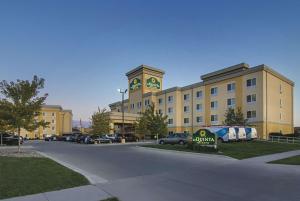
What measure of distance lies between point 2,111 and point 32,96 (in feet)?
8.02

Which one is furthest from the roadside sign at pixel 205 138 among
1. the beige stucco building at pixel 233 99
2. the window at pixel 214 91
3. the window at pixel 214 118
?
the window at pixel 214 91

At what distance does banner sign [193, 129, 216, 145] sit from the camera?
23.2 meters

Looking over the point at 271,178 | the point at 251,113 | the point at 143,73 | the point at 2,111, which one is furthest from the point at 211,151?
the point at 143,73

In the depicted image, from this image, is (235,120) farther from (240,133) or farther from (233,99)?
(240,133)

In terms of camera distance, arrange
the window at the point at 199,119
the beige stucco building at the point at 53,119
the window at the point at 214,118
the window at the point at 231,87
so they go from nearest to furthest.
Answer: the window at the point at 231,87 < the window at the point at 214,118 < the window at the point at 199,119 < the beige stucco building at the point at 53,119

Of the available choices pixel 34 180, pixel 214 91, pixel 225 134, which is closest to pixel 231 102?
pixel 214 91

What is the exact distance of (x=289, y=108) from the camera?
55.5 m

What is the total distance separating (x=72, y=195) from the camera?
26.7 ft

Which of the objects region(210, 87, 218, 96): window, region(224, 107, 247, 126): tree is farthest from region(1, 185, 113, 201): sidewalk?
region(210, 87, 218, 96): window

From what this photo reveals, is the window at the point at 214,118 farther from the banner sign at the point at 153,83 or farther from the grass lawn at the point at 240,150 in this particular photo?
the grass lawn at the point at 240,150

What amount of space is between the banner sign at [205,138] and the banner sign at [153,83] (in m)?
55.6

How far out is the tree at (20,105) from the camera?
22188mm

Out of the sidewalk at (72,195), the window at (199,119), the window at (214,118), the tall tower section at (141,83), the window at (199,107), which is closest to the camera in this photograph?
the sidewalk at (72,195)

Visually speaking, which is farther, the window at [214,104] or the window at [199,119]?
the window at [199,119]
